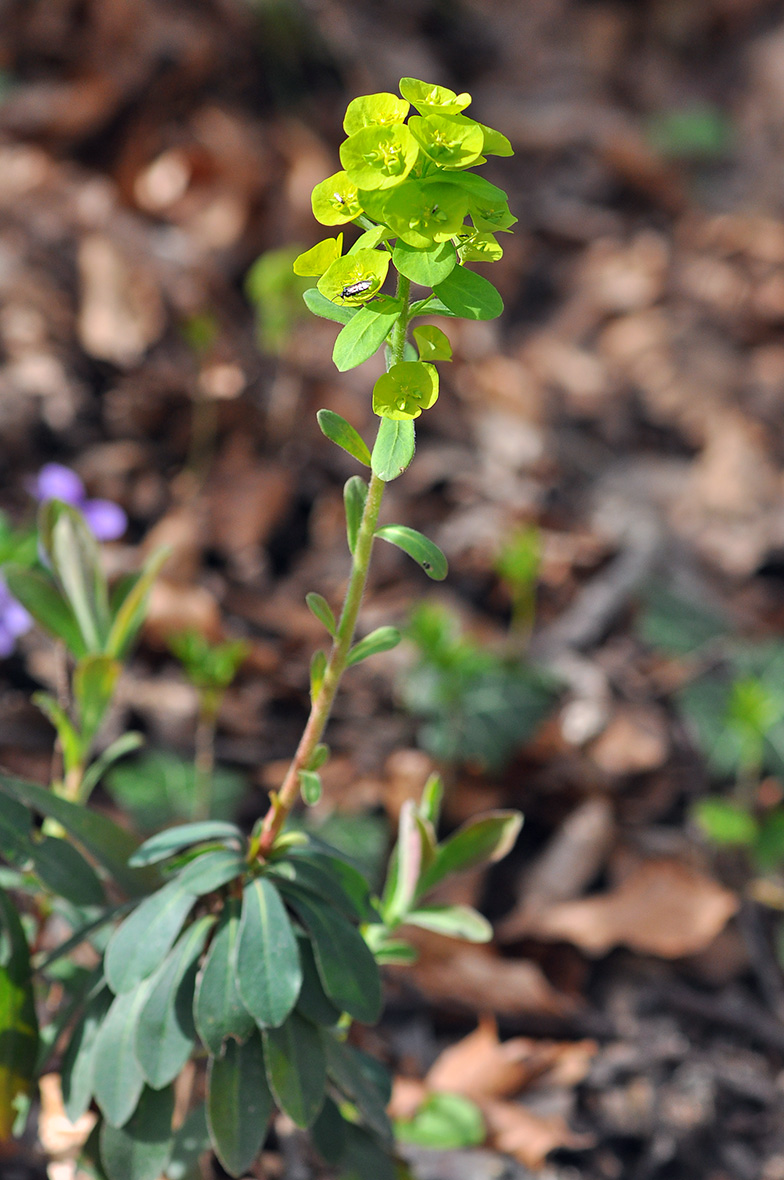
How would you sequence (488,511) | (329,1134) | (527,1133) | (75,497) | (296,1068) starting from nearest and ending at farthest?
1. (296,1068)
2. (329,1134)
3. (527,1133)
4. (75,497)
5. (488,511)

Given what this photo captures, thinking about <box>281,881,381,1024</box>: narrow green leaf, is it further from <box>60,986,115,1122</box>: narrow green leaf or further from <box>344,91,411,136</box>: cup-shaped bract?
<box>344,91,411,136</box>: cup-shaped bract

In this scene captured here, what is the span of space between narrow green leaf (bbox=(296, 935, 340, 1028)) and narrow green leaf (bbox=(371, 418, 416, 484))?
0.57 meters

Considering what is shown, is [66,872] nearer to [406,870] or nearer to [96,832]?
[96,832]

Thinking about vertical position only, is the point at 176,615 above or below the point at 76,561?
below

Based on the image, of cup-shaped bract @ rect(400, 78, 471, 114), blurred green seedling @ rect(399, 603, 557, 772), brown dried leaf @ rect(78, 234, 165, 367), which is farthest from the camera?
brown dried leaf @ rect(78, 234, 165, 367)

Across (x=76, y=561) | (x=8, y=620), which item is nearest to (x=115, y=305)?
(x=8, y=620)

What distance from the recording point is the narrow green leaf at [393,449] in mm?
723

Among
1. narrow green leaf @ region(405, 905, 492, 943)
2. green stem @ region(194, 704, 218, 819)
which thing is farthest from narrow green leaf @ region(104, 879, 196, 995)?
green stem @ region(194, 704, 218, 819)

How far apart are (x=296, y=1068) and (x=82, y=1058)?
25cm

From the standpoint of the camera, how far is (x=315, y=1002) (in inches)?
37.8

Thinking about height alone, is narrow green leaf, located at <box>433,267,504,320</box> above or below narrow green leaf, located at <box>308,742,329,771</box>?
above

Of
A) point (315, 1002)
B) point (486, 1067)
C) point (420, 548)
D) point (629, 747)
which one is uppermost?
point (420, 548)

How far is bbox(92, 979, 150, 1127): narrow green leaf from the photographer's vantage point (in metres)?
0.94

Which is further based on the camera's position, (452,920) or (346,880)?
(452,920)
